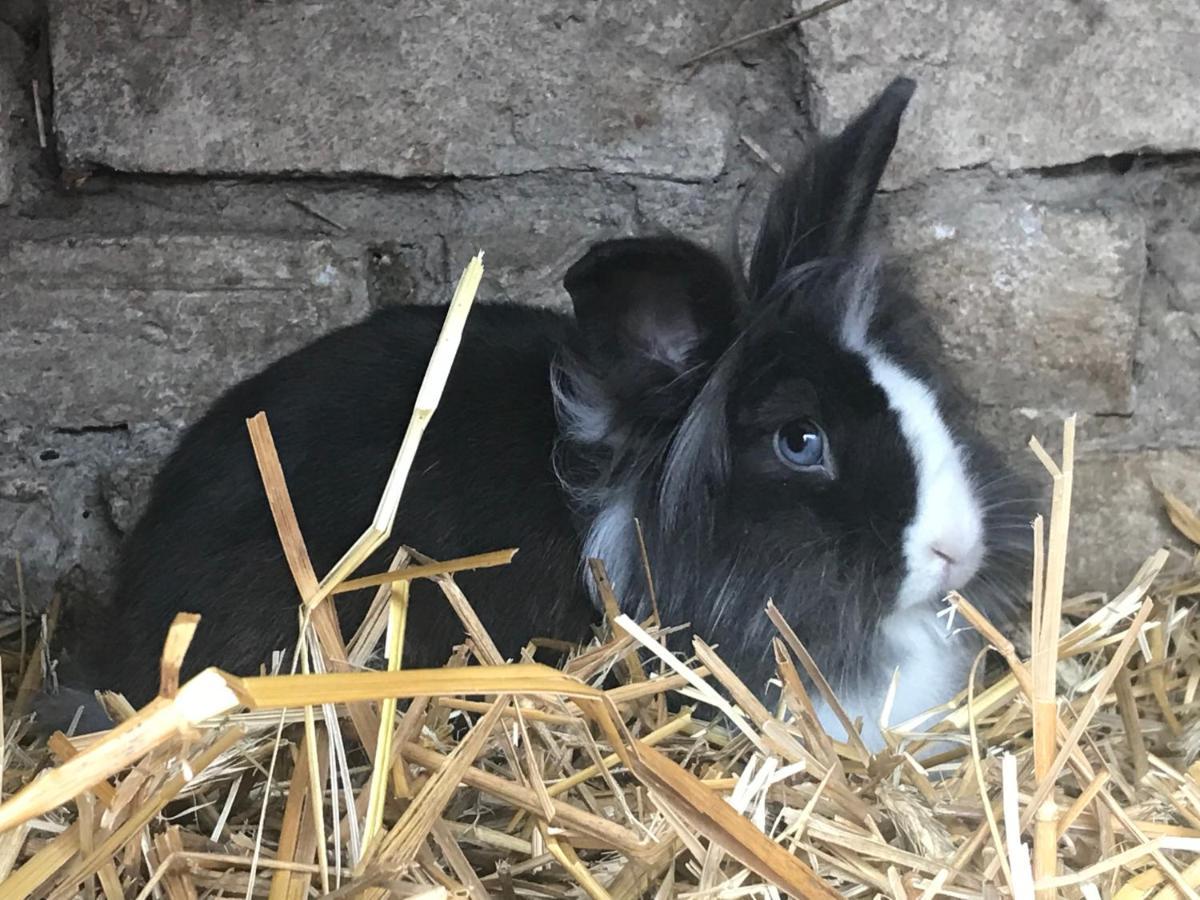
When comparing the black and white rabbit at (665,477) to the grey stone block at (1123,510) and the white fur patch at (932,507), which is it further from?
the grey stone block at (1123,510)

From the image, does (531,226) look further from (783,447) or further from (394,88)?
(783,447)

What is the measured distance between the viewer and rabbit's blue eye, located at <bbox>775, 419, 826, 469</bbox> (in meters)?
1.30

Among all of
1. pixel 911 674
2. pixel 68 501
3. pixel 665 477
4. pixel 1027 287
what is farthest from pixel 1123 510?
pixel 68 501

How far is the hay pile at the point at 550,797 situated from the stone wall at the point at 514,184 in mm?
673

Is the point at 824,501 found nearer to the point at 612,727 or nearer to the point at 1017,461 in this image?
the point at 612,727

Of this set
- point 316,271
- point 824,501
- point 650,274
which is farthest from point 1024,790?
point 316,271

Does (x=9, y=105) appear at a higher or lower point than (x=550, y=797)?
higher

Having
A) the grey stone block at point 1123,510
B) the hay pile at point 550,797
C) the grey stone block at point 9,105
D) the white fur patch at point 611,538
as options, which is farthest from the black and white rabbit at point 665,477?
the grey stone block at point 9,105

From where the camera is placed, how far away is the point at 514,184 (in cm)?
176

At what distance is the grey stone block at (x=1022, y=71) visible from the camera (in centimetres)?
167

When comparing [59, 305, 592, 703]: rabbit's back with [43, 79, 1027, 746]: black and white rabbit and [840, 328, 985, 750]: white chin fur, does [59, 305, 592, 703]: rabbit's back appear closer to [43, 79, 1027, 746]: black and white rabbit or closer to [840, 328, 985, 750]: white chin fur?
[43, 79, 1027, 746]: black and white rabbit

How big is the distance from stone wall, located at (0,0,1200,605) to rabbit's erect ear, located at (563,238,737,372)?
0.51 meters

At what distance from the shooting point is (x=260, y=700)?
792mm

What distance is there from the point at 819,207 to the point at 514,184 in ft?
1.80
